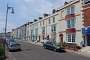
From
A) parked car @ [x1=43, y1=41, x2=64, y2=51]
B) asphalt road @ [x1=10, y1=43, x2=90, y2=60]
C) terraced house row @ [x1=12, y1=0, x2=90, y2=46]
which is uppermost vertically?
terraced house row @ [x1=12, y1=0, x2=90, y2=46]

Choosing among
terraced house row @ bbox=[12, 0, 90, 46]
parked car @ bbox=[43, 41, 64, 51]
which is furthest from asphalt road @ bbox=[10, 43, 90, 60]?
terraced house row @ bbox=[12, 0, 90, 46]

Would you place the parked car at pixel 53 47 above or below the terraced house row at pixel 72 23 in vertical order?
below

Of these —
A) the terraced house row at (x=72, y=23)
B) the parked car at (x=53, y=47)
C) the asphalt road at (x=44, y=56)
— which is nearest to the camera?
the asphalt road at (x=44, y=56)

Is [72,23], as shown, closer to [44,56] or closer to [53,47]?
[53,47]

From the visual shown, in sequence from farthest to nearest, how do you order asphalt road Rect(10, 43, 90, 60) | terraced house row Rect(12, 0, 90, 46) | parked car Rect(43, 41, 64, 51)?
1. terraced house row Rect(12, 0, 90, 46)
2. parked car Rect(43, 41, 64, 51)
3. asphalt road Rect(10, 43, 90, 60)

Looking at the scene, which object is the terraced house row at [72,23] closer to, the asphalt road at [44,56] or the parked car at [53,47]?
the parked car at [53,47]

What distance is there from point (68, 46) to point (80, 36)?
3.33 meters

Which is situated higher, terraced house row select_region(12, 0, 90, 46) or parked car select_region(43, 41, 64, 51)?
terraced house row select_region(12, 0, 90, 46)

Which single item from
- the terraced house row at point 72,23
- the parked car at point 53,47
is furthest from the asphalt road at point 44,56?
the terraced house row at point 72,23

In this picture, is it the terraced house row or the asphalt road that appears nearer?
the asphalt road

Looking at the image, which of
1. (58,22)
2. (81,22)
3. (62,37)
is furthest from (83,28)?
(58,22)

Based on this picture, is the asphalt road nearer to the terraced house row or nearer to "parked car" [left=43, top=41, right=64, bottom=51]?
"parked car" [left=43, top=41, right=64, bottom=51]

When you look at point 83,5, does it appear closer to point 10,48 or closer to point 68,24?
point 68,24

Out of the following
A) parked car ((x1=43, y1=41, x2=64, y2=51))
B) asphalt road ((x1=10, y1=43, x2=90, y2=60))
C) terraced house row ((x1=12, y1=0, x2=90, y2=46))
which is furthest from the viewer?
terraced house row ((x1=12, y1=0, x2=90, y2=46))
